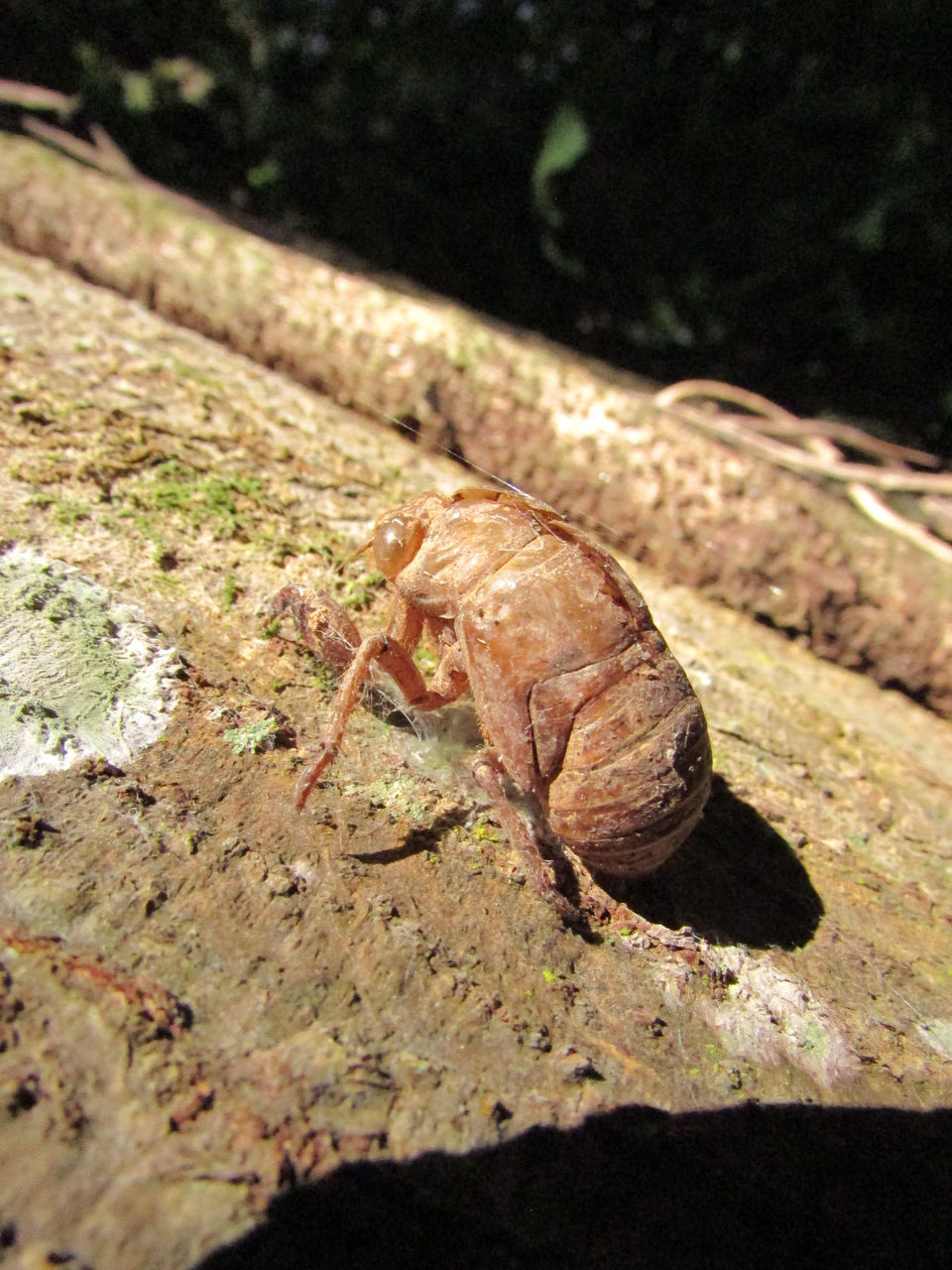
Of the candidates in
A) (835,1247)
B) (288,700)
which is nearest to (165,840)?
(288,700)

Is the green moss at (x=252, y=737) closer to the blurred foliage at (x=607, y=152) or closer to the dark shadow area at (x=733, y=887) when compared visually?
the dark shadow area at (x=733, y=887)

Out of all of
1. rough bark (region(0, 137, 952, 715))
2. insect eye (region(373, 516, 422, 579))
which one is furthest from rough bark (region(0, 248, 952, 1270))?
rough bark (region(0, 137, 952, 715))

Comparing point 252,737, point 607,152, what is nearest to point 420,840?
point 252,737

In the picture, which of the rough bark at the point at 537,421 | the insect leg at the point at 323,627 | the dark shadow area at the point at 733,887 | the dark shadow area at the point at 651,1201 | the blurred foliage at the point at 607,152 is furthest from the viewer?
the blurred foliage at the point at 607,152

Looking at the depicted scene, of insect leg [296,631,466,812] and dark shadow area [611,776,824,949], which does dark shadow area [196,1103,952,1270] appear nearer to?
dark shadow area [611,776,824,949]

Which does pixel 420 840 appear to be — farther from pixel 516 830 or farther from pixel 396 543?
pixel 396 543

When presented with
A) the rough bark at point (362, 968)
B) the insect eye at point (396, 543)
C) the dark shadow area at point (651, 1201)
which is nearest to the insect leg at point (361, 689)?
the rough bark at point (362, 968)

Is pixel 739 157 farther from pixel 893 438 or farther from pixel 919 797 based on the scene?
pixel 919 797
